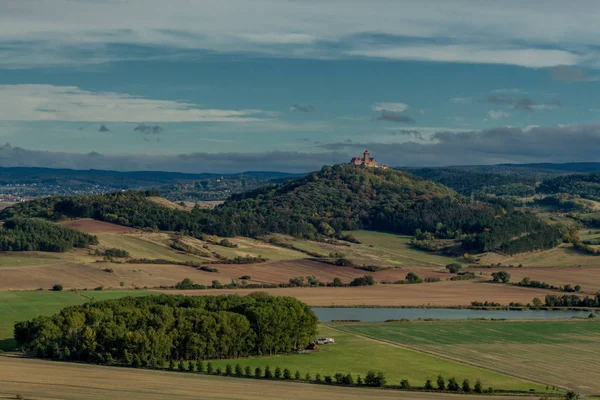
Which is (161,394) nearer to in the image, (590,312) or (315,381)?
(315,381)

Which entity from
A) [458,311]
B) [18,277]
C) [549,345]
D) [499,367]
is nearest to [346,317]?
[458,311]

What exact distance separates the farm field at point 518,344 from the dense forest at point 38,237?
3299 inches

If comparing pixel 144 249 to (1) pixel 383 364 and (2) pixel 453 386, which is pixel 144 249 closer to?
(1) pixel 383 364

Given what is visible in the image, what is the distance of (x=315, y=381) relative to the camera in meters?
81.1

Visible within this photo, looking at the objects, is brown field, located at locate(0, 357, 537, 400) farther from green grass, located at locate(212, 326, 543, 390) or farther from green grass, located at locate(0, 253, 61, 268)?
green grass, located at locate(0, 253, 61, 268)

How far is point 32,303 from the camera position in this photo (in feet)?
414

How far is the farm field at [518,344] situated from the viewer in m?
87.4

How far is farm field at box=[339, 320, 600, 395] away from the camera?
3440 inches

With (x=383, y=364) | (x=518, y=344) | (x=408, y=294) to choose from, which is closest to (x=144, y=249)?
(x=408, y=294)

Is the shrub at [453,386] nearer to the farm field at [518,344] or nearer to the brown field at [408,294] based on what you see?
the farm field at [518,344]

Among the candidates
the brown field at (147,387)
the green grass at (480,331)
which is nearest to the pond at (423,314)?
the green grass at (480,331)

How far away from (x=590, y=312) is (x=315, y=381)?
72919mm

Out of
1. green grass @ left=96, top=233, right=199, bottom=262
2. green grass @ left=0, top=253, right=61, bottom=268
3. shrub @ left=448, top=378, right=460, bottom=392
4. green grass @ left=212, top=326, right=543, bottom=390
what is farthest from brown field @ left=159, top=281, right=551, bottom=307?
shrub @ left=448, top=378, right=460, bottom=392

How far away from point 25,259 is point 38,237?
48.8 ft
